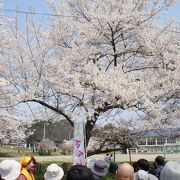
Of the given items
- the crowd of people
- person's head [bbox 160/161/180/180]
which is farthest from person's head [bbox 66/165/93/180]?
person's head [bbox 160/161/180/180]

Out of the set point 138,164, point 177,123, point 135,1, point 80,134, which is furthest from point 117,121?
point 138,164

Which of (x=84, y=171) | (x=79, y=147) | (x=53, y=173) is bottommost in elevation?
(x=53, y=173)

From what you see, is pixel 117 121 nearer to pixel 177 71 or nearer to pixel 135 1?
pixel 177 71

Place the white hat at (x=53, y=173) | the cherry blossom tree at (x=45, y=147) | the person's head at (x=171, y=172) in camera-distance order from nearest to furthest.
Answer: the person's head at (x=171, y=172)
the white hat at (x=53, y=173)
the cherry blossom tree at (x=45, y=147)

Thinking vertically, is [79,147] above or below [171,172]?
above

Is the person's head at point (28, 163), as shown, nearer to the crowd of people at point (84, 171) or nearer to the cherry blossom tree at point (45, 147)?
the crowd of people at point (84, 171)

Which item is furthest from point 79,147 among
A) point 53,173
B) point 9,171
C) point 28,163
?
point 9,171

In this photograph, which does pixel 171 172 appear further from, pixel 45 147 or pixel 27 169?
pixel 45 147

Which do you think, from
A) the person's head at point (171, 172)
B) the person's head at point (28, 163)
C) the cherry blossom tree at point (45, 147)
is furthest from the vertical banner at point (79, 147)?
the cherry blossom tree at point (45, 147)

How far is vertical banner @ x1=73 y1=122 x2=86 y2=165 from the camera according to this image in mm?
7871

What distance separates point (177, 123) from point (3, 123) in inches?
213

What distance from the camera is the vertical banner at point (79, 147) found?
787 cm

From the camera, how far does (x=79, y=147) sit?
7.98 meters

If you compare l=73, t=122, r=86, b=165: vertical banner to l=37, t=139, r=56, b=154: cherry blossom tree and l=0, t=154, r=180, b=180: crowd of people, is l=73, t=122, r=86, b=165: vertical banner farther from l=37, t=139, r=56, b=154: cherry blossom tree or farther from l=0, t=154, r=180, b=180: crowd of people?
l=37, t=139, r=56, b=154: cherry blossom tree
